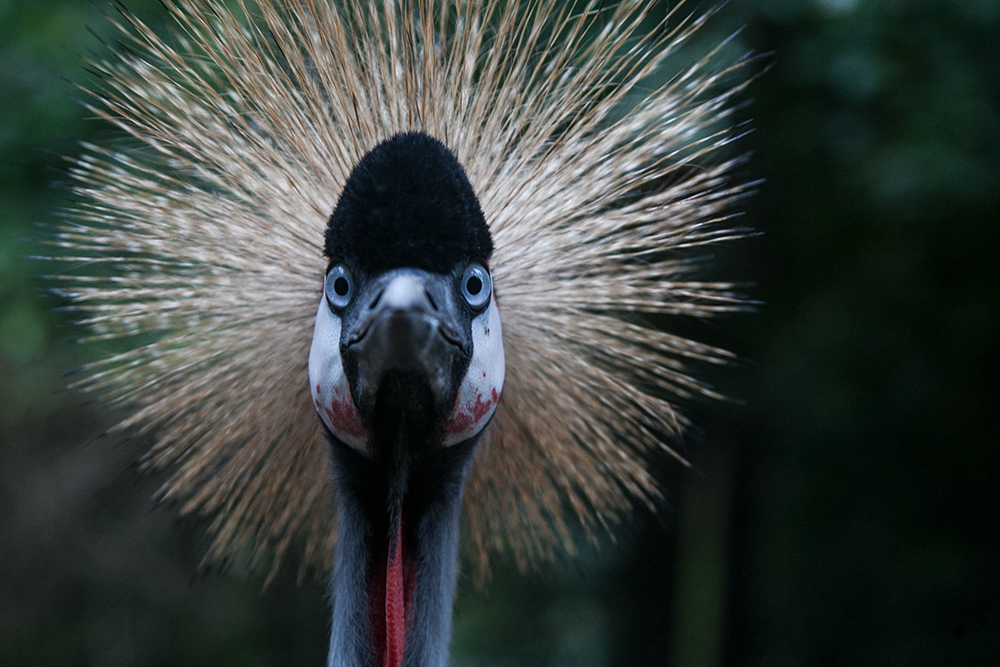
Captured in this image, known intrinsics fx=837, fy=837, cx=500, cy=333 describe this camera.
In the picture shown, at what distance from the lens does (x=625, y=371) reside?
5.16 feet

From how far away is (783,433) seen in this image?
3527mm

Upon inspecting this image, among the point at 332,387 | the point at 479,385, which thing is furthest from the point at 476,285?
the point at 332,387

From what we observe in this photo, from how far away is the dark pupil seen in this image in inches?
44.9

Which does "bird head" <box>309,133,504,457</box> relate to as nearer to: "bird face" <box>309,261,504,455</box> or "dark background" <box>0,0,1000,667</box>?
"bird face" <box>309,261,504,455</box>

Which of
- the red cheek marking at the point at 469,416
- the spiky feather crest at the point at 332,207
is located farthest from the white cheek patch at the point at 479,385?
the spiky feather crest at the point at 332,207

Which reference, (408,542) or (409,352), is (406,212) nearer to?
(409,352)

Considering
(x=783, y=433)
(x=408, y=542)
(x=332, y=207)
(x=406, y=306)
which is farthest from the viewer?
(x=783, y=433)

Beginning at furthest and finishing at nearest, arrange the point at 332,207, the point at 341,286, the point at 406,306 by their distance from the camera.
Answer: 1. the point at 332,207
2. the point at 341,286
3. the point at 406,306

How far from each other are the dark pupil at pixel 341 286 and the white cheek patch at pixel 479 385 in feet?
0.60

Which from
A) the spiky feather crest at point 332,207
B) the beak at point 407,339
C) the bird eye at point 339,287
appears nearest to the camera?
the beak at point 407,339

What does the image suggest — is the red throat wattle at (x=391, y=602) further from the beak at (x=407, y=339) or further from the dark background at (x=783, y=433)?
the dark background at (x=783, y=433)

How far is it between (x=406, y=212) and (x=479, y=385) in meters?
0.27

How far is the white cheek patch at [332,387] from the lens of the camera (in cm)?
114

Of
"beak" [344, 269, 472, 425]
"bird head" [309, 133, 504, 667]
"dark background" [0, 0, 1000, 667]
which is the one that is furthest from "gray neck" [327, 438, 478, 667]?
"dark background" [0, 0, 1000, 667]
